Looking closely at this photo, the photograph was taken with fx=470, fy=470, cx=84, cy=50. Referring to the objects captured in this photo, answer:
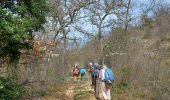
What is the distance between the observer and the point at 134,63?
35906 mm

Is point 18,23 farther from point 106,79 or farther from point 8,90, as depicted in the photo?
point 106,79

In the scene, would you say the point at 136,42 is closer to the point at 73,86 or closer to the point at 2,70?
the point at 73,86

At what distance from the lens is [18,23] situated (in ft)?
58.4

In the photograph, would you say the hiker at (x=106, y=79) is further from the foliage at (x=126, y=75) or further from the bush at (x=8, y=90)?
the foliage at (x=126, y=75)

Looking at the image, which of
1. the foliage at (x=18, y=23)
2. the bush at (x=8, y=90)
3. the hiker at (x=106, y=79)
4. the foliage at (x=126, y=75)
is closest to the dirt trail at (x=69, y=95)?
the hiker at (x=106, y=79)

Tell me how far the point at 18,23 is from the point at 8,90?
2.79 metres

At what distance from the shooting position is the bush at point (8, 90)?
18288 mm

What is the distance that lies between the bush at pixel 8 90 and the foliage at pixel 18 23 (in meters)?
0.98

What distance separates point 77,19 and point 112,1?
6912 mm

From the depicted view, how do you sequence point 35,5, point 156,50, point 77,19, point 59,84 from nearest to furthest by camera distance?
point 35,5 < point 59,84 < point 77,19 < point 156,50

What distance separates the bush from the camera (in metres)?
18.3

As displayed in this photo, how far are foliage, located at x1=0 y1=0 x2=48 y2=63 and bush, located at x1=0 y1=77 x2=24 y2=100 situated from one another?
0.98 meters

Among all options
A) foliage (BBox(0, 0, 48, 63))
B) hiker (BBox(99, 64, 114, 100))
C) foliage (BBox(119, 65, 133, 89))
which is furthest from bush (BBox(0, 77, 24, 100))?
foliage (BBox(119, 65, 133, 89))

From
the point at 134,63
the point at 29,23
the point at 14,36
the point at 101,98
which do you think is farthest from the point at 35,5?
the point at 134,63
